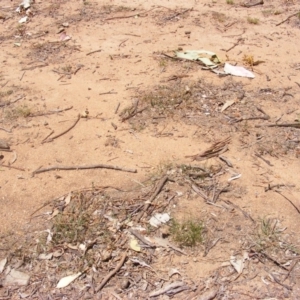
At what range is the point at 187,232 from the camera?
2.92 meters

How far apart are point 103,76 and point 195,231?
8.47ft

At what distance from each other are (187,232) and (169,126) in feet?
4.47

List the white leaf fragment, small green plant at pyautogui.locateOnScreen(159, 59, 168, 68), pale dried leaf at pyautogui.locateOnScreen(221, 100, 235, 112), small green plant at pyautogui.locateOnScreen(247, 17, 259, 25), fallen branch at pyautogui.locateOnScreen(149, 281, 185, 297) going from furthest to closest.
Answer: small green plant at pyautogui.locateOnScreen(247, 17, 259, 25) < small green plant at pyautogui.locateOnScreen(159, 59, 168, 68) < pale dried leaf at pyautogui.locateOnScreen(221, 100, 235, 112) < the white leaf fragment < fallen branch at pyautogui.locateOnScreen(149, 281, 185, 297)

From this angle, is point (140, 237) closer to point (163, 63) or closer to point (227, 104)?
point (227, 104)

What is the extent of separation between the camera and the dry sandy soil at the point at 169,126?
282cm

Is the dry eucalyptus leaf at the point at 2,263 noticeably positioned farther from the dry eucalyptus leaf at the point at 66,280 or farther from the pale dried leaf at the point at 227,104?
the pale dried leaf at the point at 227,104

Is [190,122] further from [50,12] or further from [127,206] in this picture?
[50,12]

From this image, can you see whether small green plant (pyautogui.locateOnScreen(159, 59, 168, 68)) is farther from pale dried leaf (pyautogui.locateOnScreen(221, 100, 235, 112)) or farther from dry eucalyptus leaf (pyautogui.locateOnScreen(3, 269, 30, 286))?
dry eucalyptus leaf (pyautogui.locateOnScreen(3, 269, 30, 286))

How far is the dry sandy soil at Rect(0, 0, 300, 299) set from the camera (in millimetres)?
2820

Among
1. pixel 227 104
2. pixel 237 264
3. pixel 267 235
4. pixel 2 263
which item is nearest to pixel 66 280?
pixel 2 263

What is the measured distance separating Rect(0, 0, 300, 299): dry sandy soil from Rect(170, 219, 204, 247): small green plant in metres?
0.07

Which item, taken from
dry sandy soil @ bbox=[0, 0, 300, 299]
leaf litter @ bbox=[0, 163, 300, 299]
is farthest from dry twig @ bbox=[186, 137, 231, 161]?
leaf litter @ bbox=[0, 163, 300, 299]

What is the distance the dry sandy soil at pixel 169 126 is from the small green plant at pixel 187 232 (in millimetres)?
66

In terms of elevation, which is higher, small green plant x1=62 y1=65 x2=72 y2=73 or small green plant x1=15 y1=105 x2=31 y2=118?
small green plant x1=15 y1=105 x2=31 y2=118
